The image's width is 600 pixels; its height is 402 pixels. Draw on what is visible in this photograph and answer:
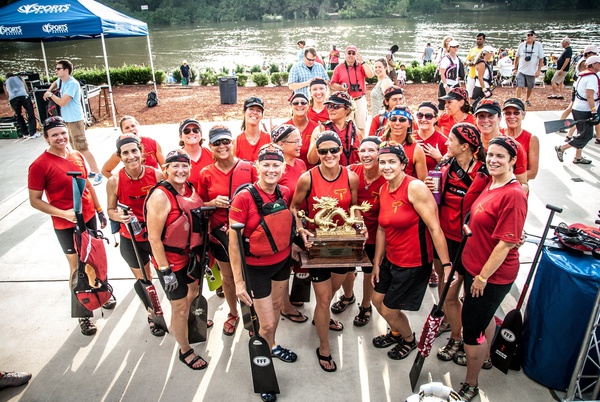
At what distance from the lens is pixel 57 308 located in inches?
182

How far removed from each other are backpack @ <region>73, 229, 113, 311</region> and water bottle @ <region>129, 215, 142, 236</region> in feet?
1.58

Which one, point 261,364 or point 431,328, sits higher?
point 431,328

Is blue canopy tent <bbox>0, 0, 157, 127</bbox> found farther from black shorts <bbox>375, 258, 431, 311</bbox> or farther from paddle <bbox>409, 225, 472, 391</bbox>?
paddle <bbox>409, 225, 472, 391</bbox>

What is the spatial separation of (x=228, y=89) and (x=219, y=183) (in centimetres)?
1120

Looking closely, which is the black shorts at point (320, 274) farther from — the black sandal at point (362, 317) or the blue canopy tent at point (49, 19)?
the blue canopy tent at point (49, 19)

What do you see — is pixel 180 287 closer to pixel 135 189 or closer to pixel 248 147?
pixel 135 189

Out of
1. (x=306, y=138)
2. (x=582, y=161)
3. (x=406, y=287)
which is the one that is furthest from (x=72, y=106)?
(x=582, y=161)

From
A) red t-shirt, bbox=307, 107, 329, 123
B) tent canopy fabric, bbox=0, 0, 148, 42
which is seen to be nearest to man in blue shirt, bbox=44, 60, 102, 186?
tent canopy fabric, bbox=0, 0, 148, 42

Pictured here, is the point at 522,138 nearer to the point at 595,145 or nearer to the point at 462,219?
the point at 462,219

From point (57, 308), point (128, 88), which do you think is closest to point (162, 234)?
point (57, 308)

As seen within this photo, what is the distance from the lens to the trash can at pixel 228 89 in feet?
46.8

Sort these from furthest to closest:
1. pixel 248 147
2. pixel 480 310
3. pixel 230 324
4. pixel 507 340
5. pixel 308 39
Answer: pixel 308 39 < pixel 248 147 < pixel 230 324 < pixel 507 340 < pixel 480 310

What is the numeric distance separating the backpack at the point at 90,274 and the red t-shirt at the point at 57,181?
1.00ft

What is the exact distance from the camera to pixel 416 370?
3.35m
